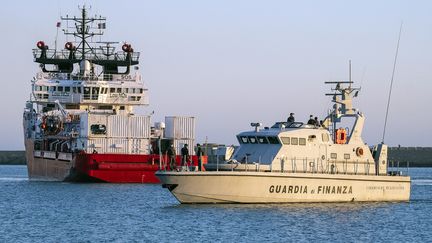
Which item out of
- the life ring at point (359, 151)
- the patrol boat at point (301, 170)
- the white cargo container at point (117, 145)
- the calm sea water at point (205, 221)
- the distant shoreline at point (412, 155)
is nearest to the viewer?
the calm sea water at point (205, 221)

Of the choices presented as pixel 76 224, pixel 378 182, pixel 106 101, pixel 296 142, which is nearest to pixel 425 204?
pixel 378 182

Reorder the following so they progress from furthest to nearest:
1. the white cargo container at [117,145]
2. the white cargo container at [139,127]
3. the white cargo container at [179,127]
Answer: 1. the white cargo container at [179,127]
2. the white cargo container at [139,127]
3. the white cargo container at [117,145]

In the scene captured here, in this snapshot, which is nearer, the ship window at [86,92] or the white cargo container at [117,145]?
the white cargo container at [117,145]

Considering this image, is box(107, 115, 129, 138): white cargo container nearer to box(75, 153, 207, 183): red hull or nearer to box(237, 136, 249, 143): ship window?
box(75, 153, 207, 183): red hull

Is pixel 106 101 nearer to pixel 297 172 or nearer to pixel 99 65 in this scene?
pixel 99 65

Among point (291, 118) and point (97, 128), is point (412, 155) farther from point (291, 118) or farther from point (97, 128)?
point (291, 118)

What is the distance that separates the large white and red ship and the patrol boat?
18812mm

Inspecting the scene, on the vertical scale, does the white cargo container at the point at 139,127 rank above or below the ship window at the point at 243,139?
above

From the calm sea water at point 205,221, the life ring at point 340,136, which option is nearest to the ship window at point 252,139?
the calm sea water at point 205,221

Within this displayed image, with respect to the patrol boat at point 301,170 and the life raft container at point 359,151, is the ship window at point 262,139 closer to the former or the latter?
the patrol boat at point 301,170

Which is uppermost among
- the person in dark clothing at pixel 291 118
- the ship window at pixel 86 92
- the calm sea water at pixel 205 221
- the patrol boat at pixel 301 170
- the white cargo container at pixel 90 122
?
the ship window at pixel 86 92

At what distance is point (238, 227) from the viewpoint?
130ft

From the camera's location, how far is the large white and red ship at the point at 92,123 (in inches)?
2749

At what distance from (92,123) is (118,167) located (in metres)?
3.96
